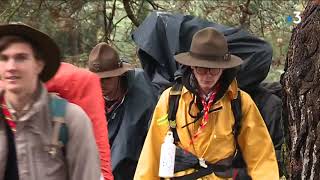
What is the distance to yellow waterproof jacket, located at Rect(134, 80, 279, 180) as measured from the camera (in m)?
3.76

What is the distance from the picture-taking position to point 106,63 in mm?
4770

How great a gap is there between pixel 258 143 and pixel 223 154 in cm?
23

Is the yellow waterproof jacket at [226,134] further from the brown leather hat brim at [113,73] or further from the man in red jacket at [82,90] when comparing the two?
the brown leather hat brim at [113,73]

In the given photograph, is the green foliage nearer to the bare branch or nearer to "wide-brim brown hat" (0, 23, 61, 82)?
the bare branch

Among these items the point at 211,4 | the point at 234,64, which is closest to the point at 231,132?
the point at 234,64

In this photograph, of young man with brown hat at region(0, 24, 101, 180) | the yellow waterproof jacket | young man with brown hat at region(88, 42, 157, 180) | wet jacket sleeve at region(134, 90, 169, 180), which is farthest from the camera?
young man with brown hat at region(88, 42, 157, 180)

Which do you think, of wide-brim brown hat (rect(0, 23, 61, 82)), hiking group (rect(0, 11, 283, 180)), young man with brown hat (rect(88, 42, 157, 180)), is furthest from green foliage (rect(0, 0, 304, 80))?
wide-brim brown hat (rect(0, 23, 61, 82))

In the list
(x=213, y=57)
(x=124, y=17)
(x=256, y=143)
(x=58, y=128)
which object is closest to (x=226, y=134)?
(x=256, y=143)

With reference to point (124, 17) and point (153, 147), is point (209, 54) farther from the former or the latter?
point (124, 17)

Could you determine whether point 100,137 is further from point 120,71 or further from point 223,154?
point 120,71

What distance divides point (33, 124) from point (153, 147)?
1.64m

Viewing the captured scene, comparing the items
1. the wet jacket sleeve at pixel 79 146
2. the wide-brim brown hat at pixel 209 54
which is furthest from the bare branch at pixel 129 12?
the wet jacket sleeve at pixel 79 146

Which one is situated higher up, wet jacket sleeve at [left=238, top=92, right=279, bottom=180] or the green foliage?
the green foliage

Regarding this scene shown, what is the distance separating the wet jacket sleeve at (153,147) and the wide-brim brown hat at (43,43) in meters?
1.35
